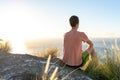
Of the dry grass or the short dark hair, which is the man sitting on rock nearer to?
the short dark hair

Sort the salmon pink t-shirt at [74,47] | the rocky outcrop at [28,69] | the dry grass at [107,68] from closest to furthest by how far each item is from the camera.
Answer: the rocky outcrop at [28,69] → the dry grass at [107,68] → the salmon pink t-shirt at [74,47]

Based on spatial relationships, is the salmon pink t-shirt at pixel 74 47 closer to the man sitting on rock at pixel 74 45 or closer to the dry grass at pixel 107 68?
the man sitting on rock at pixel 74 45

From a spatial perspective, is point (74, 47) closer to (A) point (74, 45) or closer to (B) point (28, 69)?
(A) point (74, 45)

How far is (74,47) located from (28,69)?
149 cm

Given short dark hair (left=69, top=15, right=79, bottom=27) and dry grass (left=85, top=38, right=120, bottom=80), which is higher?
short dark hair (left=69, top=15, right=79, bottom=27)

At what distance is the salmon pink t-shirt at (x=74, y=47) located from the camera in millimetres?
9562

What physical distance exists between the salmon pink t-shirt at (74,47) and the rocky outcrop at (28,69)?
26 cm

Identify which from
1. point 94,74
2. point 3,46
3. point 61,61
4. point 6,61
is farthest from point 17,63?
point 3,46

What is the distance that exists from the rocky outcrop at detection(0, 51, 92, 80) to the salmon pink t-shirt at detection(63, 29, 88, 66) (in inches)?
10.4

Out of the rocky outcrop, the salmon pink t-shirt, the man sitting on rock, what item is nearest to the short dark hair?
the man sitting on rock

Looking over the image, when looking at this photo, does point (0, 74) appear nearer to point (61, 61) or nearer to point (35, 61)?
point (35, 61)

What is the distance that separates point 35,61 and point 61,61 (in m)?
0.71

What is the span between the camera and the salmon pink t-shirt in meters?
9.56

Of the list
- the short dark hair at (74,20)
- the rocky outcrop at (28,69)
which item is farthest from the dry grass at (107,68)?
the short dark hair at (74,20)
